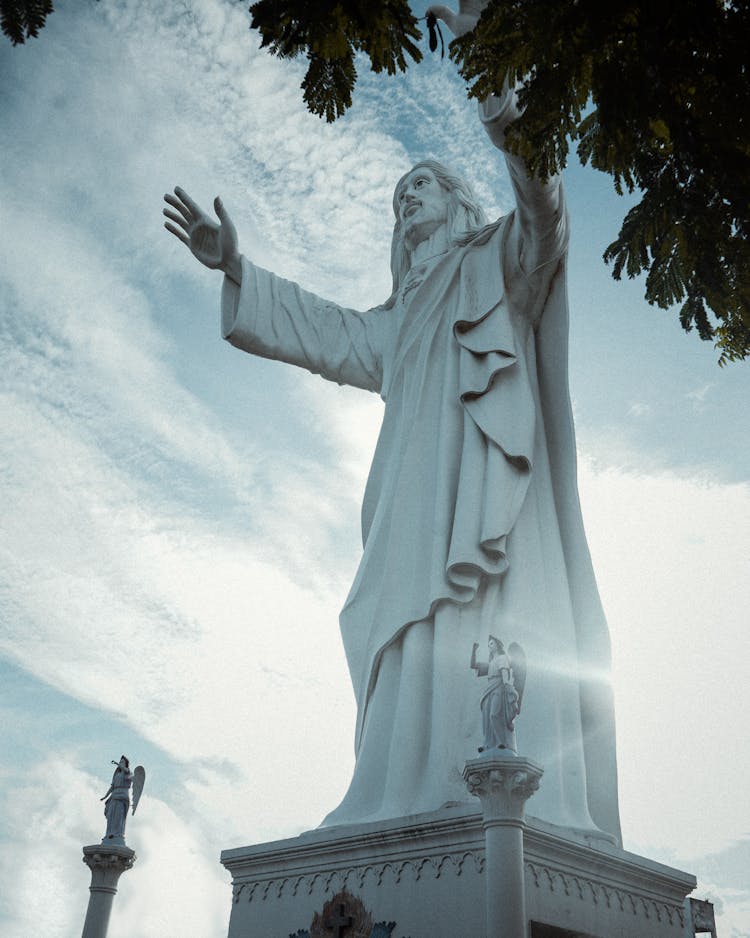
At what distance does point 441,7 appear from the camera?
22.8 feet

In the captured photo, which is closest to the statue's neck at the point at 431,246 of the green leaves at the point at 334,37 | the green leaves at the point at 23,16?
the green leaves at the point at 334,37

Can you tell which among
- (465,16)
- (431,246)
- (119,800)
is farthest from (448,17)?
(119,800)

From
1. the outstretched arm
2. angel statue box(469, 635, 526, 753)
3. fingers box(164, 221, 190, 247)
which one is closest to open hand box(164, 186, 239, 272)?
fingers box(164, 221, 190, 247)

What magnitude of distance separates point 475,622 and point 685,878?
2147mm

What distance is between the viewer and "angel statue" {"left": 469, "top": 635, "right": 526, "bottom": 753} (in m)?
5.36

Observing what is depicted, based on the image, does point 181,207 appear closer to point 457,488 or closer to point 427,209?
point 427,209

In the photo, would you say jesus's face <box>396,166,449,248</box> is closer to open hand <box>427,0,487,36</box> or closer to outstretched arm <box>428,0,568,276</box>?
outstretched arm <box>428,0,568,276</box>

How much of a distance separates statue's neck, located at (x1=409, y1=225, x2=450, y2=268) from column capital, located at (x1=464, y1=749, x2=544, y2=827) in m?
5.43

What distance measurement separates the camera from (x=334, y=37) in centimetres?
314

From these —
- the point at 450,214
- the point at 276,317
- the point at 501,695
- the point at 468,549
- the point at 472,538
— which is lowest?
the point at 501,695

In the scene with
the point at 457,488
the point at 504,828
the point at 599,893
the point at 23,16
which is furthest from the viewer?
the point at 457,488

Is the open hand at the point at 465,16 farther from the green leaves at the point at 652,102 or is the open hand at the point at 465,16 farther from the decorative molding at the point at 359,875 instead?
the decorative molding at the point at 359,875

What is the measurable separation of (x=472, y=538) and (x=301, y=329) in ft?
11.0

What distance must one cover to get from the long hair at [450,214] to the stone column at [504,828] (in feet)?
18.3
